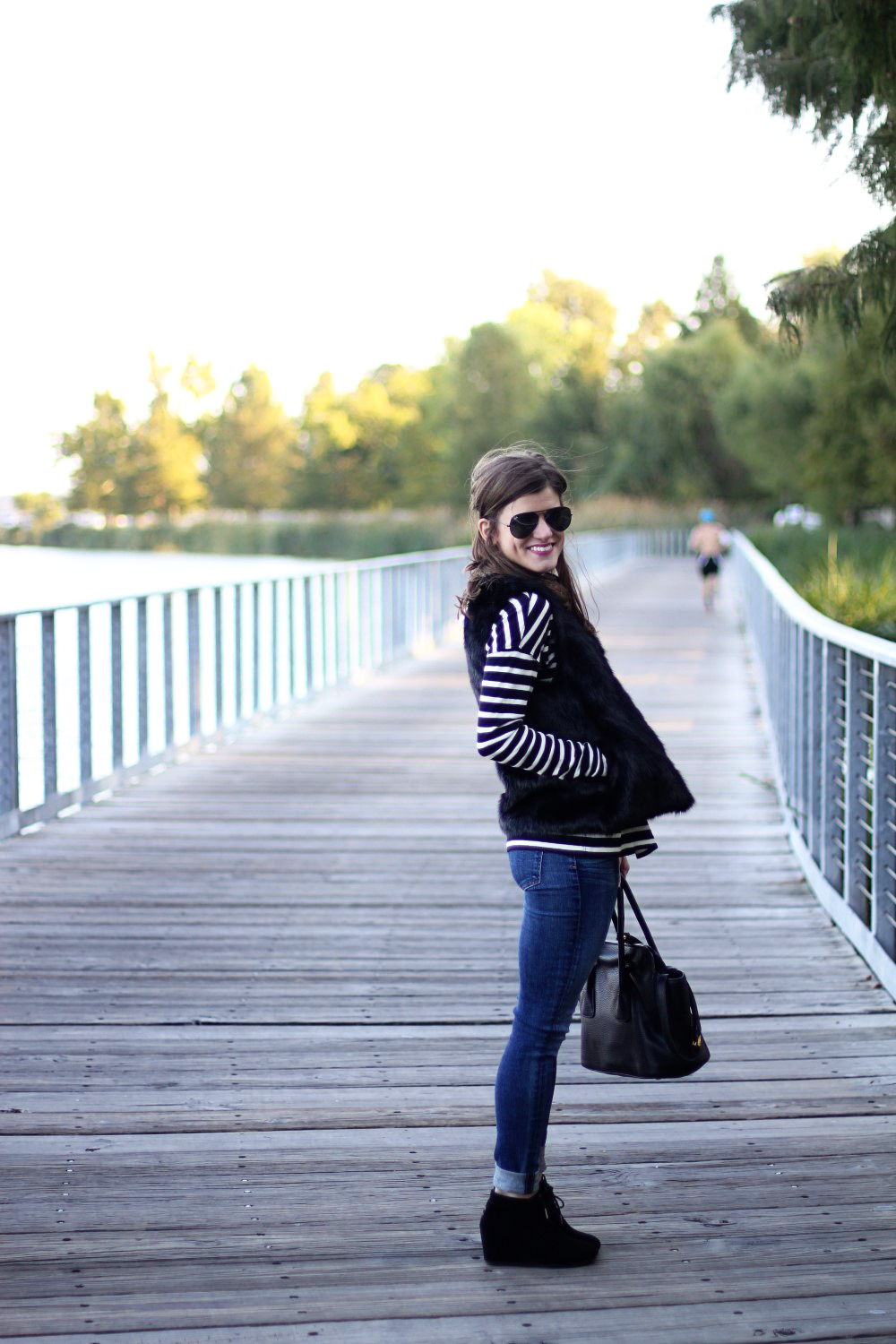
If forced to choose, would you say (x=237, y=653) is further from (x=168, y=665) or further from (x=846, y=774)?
(x=846, y=774)

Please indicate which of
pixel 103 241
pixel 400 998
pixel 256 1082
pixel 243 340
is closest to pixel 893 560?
pixel 400 998

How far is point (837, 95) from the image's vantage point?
7328 mm

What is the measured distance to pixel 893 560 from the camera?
46.5ft

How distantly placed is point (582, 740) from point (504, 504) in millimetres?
445

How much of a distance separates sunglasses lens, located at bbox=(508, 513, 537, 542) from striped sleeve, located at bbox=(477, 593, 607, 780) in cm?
13

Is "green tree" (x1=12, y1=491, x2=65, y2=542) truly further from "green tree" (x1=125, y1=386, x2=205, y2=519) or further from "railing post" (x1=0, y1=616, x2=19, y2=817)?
"green tree" (x1=125, y1=386, x2=205, y2=519)

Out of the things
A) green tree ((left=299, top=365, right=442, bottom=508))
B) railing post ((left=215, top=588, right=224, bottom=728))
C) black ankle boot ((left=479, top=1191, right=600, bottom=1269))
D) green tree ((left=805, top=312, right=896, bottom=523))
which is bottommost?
black ankle boot ((left=479, top=1191, right=600, bottom=1269))

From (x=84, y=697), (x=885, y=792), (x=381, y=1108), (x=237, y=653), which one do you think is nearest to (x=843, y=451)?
(x=237, y=653)

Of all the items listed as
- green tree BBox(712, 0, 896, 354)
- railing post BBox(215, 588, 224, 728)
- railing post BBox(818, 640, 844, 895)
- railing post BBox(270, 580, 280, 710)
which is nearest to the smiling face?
railing post BBox(818, 640, 844, 895)

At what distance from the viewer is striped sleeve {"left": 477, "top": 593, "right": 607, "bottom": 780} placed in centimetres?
283

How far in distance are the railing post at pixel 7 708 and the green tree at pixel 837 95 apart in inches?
141

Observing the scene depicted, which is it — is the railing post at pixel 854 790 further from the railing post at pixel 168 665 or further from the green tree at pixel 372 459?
the green tree at pixel 372 459

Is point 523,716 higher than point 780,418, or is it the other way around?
point 780,418

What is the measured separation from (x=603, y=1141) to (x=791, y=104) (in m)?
5.35
